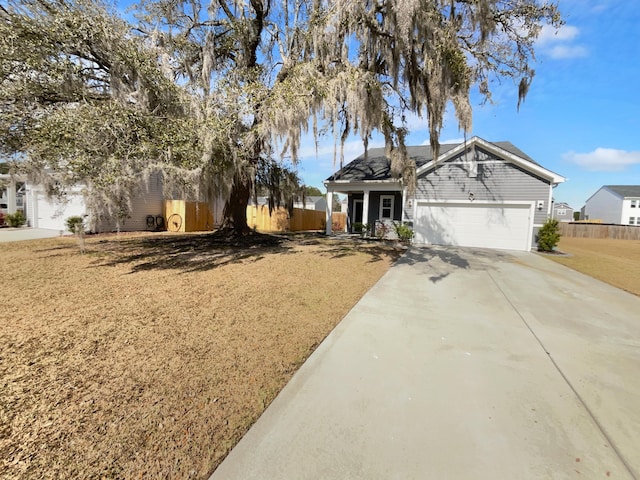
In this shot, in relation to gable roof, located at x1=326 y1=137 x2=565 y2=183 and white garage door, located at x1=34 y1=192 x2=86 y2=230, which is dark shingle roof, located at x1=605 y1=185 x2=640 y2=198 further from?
white garage door, located at x1=34 y1=192 x2=86 y2=230

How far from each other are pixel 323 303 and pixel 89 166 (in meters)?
4.89

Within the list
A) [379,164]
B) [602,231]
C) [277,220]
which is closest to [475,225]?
[379,164]

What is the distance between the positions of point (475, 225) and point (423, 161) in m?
3.96

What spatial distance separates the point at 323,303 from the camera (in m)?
4.56

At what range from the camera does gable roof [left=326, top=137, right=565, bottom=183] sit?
456 inches

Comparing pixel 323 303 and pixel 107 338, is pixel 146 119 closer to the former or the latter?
pixel 107 338

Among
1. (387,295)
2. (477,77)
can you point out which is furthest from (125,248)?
(477,77)

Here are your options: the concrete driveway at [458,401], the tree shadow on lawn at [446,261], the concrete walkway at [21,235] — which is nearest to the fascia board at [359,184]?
the tree shadow on lawn at [446,261]

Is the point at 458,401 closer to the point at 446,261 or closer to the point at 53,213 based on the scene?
the point at 446,261

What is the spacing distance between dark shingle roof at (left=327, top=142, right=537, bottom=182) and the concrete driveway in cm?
1073

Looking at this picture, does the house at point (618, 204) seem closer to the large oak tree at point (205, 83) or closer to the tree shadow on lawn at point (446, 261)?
the tree shadow on lawn at point (446, 261)

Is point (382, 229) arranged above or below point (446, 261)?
above

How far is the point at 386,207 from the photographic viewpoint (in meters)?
15.2

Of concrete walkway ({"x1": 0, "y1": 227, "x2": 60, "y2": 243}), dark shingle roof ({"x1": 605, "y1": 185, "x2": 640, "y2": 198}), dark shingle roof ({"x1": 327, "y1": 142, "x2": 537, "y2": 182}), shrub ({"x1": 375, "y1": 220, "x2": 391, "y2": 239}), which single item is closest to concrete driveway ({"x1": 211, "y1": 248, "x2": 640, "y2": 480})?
shrub ({"x1": 375, "y1": 220, "x2": 391, "y2": 239})
